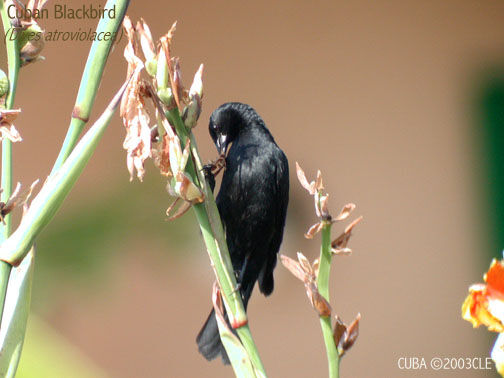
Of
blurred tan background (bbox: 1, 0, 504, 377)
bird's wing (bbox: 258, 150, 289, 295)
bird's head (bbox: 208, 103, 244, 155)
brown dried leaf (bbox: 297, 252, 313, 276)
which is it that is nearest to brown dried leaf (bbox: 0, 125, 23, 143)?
brown dried leaf (bbox: 297, 252, 313, 276)

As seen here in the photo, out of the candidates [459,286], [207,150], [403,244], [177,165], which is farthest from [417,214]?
[177,165]

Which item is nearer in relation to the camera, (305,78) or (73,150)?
(73,150)

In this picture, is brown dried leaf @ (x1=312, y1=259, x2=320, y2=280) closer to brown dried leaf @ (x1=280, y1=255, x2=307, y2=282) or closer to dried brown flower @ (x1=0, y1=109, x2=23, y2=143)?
brown dried leaf @ (x1=280, y1=255, x2=307, y2=282)

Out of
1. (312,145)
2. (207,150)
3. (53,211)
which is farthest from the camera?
(312,145)

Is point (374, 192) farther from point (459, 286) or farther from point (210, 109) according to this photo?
point (210, 109)

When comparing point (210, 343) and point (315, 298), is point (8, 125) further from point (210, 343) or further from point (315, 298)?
point (210, 343)

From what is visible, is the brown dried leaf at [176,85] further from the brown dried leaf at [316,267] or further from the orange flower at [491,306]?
the orange flower at [491,306]
